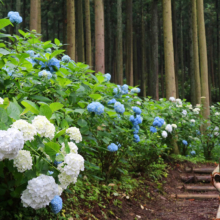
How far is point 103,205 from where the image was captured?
3.18 m

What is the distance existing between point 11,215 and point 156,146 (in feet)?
11.4

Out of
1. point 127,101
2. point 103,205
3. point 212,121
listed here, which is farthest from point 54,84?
point 212,121

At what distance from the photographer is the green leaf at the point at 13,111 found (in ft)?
4.30

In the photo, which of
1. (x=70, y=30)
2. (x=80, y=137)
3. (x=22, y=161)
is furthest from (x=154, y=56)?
(x=22, y=161)

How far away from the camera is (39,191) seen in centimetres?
123

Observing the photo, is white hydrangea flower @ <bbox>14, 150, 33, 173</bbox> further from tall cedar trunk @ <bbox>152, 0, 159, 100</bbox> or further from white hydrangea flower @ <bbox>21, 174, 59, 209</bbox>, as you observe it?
tall cedar trunk @ <bbox>152, 0, 159, 100</bbox>

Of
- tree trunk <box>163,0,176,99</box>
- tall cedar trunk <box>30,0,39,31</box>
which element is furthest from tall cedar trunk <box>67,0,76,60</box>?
tree trunk <box>163,0,176,99</box>

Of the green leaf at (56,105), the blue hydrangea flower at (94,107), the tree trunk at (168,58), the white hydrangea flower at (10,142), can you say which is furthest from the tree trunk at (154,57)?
the white hydrangea flower at (10,142)

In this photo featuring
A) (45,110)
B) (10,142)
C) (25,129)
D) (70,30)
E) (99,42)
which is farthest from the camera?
(70,30)

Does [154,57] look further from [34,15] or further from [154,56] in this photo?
[34,15]

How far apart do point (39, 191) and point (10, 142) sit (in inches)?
13.3

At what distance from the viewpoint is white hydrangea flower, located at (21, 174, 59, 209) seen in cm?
124

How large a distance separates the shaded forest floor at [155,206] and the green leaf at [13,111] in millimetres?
1684

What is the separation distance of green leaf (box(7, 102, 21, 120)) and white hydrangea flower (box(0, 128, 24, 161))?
260mm
